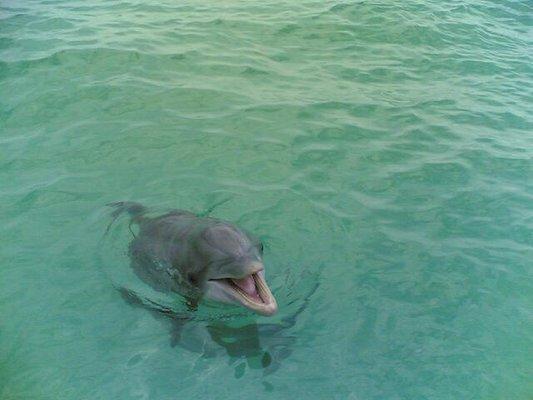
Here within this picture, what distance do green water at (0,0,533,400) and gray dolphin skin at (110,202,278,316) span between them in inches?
15.1

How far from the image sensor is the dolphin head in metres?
4.77

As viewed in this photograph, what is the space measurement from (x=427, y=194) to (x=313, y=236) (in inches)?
73.7

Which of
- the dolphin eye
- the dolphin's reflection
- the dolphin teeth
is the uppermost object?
the dolphin teeth

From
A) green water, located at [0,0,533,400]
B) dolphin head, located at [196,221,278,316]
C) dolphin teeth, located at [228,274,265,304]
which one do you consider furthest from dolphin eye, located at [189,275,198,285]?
green water, located at [0,0,533,400]

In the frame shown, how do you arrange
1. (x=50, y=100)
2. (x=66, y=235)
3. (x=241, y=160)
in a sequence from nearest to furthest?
1. (x=66, y=235)
2. (x=241, y=160)
3. (x=50, y=100)

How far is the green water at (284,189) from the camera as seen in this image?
5164 mm

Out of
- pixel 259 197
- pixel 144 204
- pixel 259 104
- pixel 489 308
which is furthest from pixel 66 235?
pixel 489 308

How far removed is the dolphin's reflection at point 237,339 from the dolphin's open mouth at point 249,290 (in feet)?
1.96

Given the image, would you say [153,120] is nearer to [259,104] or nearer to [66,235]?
[259,104]

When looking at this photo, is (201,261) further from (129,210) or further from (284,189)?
(284,189)

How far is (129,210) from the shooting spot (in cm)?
653

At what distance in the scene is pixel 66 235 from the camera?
21.3 ft

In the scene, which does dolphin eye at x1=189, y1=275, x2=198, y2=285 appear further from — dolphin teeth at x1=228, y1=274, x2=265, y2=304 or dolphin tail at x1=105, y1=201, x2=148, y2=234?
dolphin tail at x1=105, y1=201, x2=148, y2=234

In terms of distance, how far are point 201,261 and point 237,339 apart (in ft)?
2.74
